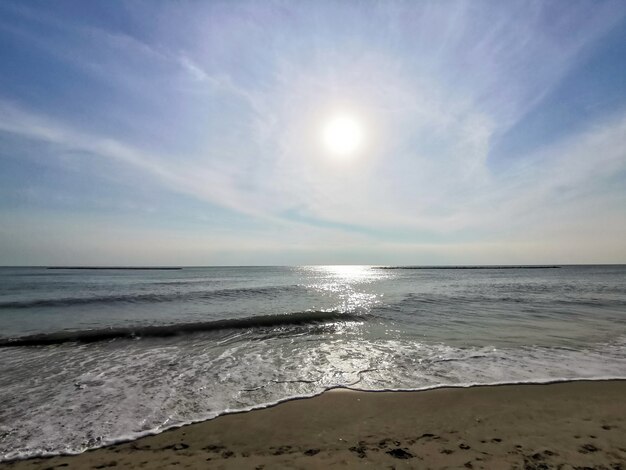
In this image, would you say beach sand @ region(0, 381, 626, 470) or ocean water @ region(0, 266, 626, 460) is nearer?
beach sand @ region(0, 381, 626, 470)

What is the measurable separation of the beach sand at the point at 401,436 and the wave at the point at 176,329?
994 cm

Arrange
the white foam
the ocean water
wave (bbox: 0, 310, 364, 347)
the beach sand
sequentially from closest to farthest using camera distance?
the beach sand
the white foam
the ocean water
wave (bbox: 0, 310, 364, 347)

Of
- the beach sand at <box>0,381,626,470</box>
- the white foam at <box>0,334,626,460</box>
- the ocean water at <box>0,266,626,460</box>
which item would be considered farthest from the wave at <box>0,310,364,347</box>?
the beach sand at <box>0,381,626,470</box>

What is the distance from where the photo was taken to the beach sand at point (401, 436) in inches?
184

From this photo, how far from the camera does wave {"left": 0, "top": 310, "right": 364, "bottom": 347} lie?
1338 cm

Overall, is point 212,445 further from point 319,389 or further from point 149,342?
point 149,342

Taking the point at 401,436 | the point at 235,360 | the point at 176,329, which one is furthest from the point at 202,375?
the point at 176,329

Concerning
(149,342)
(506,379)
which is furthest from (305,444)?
(149,342)

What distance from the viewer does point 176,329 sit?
1527cm

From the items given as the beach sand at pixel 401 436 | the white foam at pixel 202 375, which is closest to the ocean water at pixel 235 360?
the white foam at pixel 202 375

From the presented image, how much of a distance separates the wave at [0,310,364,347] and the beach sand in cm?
994

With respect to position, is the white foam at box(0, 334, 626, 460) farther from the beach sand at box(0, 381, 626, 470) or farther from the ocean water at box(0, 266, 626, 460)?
the beach sand at box(0, 381, 626, 470)

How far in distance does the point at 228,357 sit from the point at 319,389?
4275 millimetres

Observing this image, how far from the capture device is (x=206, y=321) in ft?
56.9
